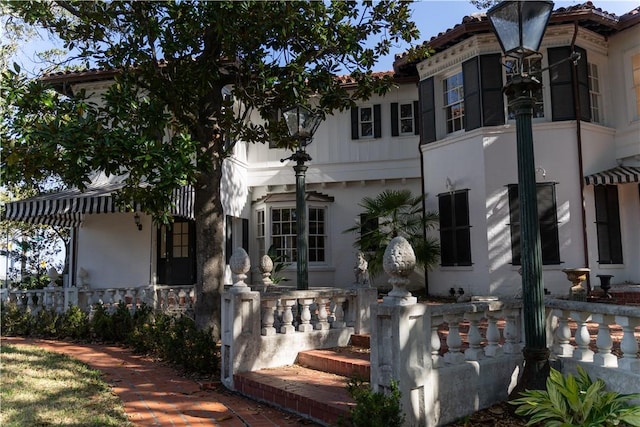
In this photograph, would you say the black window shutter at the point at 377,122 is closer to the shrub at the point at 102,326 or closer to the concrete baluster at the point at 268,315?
the shrub at the point at 102,326

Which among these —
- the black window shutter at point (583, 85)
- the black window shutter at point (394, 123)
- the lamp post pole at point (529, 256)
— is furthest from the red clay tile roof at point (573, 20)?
the lamp post pole at point (529, 256)

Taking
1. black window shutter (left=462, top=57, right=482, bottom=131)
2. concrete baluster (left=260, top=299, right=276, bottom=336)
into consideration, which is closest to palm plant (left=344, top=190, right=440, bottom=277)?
black window shutter (left=462, top=57, right=482, bottom=131)

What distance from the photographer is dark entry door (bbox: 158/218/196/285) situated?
1473 cm

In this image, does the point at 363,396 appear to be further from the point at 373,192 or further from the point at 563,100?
the point at 373,192

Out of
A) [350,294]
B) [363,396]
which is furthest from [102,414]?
[350,294]

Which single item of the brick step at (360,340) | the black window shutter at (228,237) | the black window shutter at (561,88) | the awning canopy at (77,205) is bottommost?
the brick step at (360,340)

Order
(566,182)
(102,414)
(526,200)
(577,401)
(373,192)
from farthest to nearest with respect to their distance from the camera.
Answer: (373,192) → (566,182) → (102,414) → (526,200) → (577,401)

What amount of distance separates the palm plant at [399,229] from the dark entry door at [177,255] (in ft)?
16.6

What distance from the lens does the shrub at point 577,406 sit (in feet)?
13.0

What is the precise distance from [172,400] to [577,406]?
14.6 feet

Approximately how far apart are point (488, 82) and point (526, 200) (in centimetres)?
863

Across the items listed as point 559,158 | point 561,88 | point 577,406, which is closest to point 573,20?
point 561,88

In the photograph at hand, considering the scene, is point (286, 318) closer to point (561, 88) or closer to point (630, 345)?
point (630, 345)

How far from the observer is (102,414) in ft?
17.6
